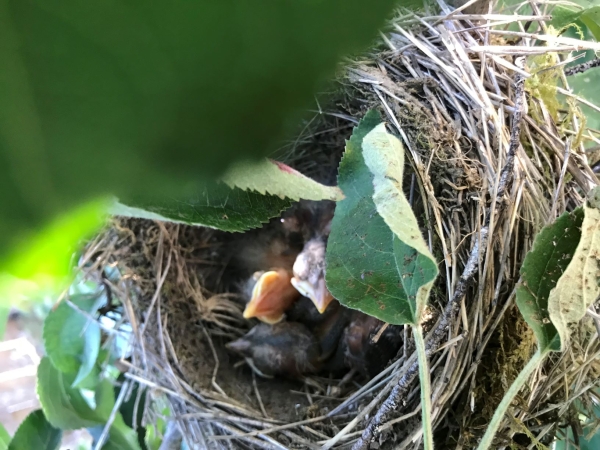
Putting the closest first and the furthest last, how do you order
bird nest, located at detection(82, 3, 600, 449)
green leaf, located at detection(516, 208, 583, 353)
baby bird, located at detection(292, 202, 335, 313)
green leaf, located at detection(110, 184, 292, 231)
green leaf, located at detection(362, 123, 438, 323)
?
green leaf, located at detection(110, 184, 292, 231) → green leaf, located at detection(362, 123, 438, 323) → green leaf, located at detection(516, 208, 583, 353) → bird nest, located at detection(82, 3, 600, 449) → baby bird, located at detection(292, 202, 335, 313)

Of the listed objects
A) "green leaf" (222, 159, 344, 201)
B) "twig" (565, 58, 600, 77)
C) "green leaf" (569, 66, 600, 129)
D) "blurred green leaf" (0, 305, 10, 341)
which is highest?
"green leaf" (222, 159, 344, 201)

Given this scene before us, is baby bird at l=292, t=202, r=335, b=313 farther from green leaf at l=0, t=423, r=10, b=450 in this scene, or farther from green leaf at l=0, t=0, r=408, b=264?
green leaf at l=0, t=0, r=408, b=264

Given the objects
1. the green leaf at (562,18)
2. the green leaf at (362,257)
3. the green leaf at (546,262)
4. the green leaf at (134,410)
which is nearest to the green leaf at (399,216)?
the green leaf at (362,257)

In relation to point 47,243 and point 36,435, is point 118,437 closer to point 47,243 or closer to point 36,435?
point 36,435

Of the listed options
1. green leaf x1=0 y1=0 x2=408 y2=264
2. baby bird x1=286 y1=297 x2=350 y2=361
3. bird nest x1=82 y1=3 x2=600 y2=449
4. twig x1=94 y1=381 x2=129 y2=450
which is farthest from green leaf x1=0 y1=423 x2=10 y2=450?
green leaf x1=0 y1=0 x2=408 y2=264

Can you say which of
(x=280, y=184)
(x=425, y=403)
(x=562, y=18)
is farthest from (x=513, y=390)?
(x=562, y=18)

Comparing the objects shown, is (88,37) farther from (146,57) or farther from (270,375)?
(270,375)
